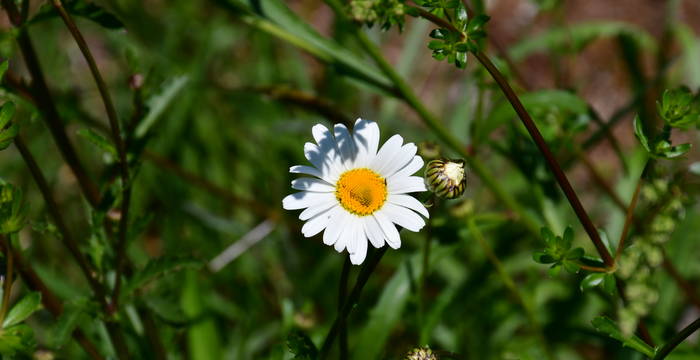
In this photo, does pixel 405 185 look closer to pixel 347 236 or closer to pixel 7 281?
pixel 347 236

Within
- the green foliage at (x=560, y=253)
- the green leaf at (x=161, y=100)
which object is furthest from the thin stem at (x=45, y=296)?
the green foliage at (x=560, y=253)

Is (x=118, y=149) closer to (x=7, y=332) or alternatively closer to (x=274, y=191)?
(x=7, y=332)

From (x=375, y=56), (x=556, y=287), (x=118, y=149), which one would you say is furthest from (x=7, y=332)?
(x=556, y=287)

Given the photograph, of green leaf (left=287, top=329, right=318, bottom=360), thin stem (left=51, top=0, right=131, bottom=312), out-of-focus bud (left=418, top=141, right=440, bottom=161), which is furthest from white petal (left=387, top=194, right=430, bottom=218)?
thin stem (left=51, top=0, right=131, bottom=312)

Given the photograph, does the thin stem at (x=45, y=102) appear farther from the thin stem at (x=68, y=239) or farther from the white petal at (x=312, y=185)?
the white petal at (x=312, y=185)

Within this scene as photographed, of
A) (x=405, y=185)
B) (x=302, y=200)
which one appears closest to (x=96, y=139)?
(x=302, y=200)

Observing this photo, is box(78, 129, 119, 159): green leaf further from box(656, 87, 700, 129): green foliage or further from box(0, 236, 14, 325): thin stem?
box(656, 87, 700, 129): green foliage
